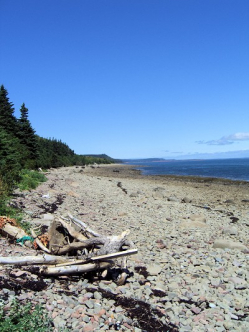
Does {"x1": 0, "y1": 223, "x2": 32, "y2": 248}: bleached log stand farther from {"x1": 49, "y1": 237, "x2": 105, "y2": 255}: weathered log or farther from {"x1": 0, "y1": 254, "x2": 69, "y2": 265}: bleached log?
{"x1": 0, "y1": 254, "x2": 69, "y2": 265}: bleached log

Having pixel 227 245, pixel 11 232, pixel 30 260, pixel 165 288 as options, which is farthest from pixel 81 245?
pixel 227 245

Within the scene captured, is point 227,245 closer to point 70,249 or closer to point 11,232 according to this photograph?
point 70,249

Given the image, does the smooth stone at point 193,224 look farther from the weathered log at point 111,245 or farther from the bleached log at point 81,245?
the bleached log at point 81,245

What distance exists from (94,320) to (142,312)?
3.35ft

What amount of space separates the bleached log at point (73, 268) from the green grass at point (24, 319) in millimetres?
1539

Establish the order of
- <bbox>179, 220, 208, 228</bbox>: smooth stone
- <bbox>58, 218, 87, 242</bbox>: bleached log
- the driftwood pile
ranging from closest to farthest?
the driftwood pile < <bbox>58, 218, 87, 242</bbox>: bleached log < <bbox>179, 220, 208, 228</bbox>: smooth stone

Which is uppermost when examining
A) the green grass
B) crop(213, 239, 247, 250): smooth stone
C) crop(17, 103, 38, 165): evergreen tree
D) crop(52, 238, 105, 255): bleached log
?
crop(17, 103, 38, 165): evergreen tree

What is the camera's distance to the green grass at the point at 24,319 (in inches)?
147

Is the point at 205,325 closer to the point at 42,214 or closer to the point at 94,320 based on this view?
the point at 94,320

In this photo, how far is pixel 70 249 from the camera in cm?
711

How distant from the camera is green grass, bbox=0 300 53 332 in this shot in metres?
3.75

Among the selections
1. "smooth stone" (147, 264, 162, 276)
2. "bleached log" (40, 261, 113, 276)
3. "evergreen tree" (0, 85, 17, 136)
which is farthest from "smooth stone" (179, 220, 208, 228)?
"evergreen tree" (0, 85, 17, 136)

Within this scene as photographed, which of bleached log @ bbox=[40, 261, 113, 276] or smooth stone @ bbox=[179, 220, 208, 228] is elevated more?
bleached log @ bbox=[40, 261, 113, 276]

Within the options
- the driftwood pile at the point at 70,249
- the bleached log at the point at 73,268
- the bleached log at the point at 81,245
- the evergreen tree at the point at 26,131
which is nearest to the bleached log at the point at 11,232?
the driftwood pile at the point at 70,249
